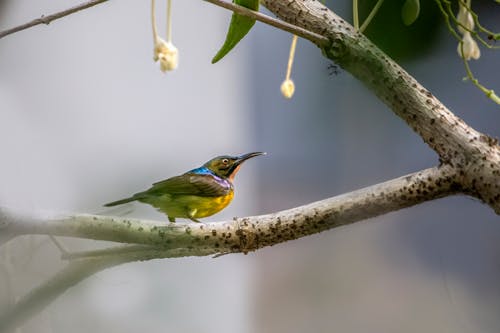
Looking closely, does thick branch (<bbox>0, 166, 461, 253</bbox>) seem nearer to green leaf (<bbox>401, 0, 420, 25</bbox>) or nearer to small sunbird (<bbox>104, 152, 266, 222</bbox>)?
small sunbird (<bbox>104, 152, 266, 222</bbox>)

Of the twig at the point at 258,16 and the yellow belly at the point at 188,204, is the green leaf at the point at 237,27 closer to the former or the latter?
the twig at the point at 258,16

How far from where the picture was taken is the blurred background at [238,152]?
500mm

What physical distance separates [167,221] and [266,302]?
27cm

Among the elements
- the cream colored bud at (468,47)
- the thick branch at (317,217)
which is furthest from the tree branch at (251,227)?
the cream colored bud at (468,47)

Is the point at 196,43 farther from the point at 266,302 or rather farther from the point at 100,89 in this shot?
the point at 266,302

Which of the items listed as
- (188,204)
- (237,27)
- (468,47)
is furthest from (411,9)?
(188,204)

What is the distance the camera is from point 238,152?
681 mm

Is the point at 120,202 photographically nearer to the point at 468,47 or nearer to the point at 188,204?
the point at 188,204

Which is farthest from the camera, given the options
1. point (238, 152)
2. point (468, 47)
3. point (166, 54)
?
point (238, 152)

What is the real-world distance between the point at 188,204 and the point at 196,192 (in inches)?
0.6

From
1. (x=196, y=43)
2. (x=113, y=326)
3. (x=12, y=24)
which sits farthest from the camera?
(x=196, y=43)

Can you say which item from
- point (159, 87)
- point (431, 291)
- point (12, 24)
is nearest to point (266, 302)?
point (431, 291)

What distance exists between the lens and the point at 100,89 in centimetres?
61

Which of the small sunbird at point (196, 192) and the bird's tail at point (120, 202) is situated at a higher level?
the small sunbird at point (196, 192)
